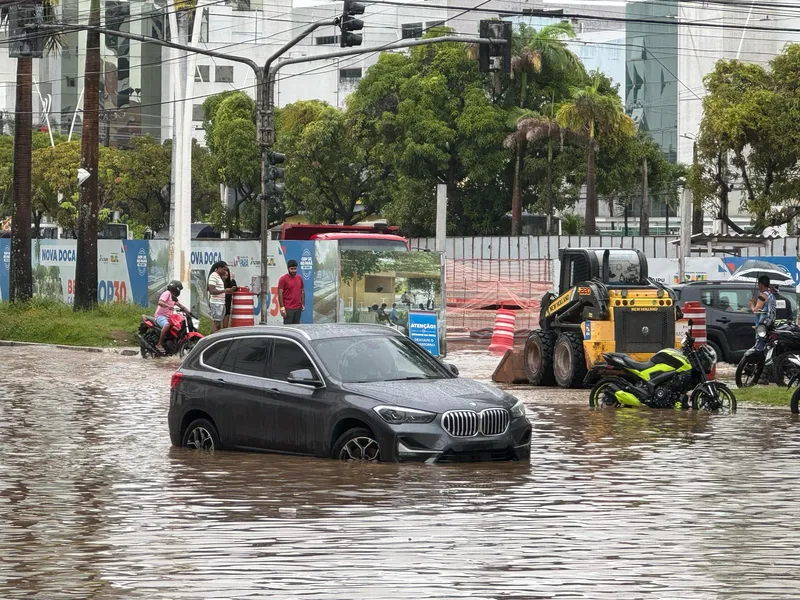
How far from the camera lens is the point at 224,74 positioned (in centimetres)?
12862

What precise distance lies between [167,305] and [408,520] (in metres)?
20.9

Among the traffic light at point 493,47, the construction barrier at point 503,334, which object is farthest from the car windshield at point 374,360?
the construction barrier at point 503,334

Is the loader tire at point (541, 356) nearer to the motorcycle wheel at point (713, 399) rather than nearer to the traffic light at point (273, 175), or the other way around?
the motorcycle wheel at point (713, 399)

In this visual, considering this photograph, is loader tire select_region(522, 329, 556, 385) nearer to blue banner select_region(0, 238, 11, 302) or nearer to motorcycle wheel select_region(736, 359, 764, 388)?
motorcycle wheel select_region(736, 359, 764, 388)

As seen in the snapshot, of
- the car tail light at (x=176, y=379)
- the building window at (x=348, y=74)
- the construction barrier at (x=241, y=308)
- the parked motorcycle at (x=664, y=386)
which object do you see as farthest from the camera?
the building window at (x=348, y=74)

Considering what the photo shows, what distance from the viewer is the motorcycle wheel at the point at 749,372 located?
24188mm

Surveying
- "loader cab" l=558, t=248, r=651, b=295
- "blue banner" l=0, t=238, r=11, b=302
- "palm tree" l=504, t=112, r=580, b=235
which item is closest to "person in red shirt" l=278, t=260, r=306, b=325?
"loader cab" l=558, t=248, r=651, b=295

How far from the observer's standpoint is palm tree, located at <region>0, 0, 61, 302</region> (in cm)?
3931

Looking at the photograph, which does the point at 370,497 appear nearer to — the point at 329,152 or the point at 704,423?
the point at 704,423

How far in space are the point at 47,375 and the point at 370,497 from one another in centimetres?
1680

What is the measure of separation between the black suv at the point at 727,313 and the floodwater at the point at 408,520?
11449 mm

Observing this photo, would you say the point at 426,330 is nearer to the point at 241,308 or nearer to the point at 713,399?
the point at 241,308

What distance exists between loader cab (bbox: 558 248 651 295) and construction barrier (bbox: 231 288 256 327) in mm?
9836

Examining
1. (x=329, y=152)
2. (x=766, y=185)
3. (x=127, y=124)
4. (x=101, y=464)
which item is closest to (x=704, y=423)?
(x=101, y=464)
